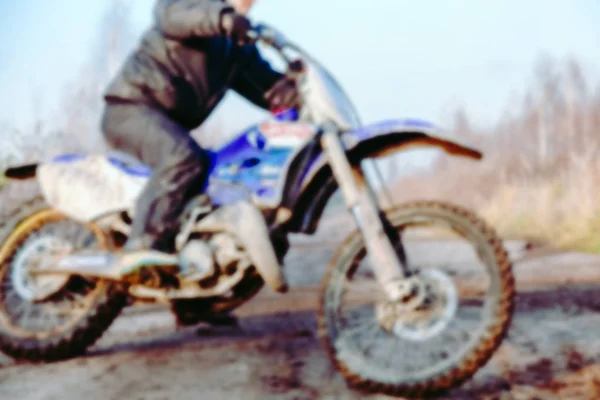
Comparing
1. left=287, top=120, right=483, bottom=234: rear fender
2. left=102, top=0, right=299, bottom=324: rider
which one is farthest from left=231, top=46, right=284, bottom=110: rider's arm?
left=287, top=120, right=483, bottom=234: rear fender

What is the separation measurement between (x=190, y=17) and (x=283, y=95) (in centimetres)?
53

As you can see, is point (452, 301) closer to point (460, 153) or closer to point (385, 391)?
point (385, 391)

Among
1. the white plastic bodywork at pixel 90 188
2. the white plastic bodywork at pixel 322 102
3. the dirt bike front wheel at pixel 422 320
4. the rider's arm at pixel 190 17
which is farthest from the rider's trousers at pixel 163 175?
the dirt bike front wheel at pixel 422 320

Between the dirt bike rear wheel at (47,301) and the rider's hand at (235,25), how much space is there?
1038mm

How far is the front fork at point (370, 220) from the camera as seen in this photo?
2.18 meters

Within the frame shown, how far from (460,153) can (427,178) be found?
7583 millimetres

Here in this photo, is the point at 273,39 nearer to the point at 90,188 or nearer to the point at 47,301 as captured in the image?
the point at 90,188

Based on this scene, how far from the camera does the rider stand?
2.51m

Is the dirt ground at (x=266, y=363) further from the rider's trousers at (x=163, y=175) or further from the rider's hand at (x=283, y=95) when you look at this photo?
the rider's hand at (x=283, y=95)

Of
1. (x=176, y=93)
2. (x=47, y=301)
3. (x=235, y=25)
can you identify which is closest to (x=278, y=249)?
(x=176, y=93)

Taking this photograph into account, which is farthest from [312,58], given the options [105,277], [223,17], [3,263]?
[3,263]

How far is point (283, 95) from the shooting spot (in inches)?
111

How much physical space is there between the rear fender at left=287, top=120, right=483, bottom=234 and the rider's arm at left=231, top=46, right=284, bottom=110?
0.63 metres

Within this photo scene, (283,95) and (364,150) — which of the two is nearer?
(364,150)
